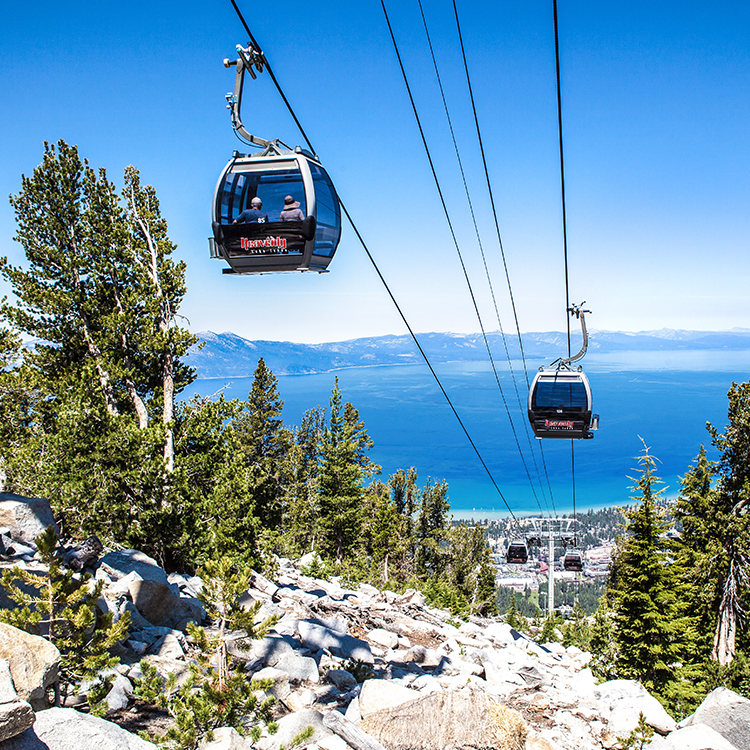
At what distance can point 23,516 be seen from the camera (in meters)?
10.4

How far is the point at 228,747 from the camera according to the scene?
507cm

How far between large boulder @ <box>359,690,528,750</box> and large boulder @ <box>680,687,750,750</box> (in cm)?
515

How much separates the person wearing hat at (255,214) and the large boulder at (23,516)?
7.70 m

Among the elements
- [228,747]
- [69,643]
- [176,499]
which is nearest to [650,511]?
[176,499]

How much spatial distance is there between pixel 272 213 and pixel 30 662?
16.7 ft

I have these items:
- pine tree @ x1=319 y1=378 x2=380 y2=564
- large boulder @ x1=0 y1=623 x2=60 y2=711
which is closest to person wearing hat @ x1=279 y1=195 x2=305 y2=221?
large boulder @ x1=0 y1=623 x2=60 y2=711

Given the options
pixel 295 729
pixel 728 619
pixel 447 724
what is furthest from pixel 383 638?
pixel 728 619

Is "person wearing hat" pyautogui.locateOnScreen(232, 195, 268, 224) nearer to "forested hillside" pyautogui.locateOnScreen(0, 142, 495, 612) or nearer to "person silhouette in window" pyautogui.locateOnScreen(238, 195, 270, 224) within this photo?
"person silhouette in window" pyautogui.locateOnScreen(238, 195, 270, 224)

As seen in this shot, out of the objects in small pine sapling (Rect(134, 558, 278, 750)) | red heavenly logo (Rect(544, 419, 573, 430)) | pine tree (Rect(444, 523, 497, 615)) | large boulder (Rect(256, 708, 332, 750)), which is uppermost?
red heavenly logo (Rect(544, 419, 573, 430))

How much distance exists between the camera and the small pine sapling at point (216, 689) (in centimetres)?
497

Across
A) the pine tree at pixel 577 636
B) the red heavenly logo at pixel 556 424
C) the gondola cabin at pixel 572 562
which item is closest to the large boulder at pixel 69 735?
the red heavenly logo at pixel 556 424

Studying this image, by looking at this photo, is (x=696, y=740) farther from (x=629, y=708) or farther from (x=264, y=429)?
(x=264, y=429)

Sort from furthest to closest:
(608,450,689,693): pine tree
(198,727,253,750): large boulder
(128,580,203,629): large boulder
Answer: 1. (608,450,689,693): pine tree
2. (128,580,203,629): large boulder
3. (198,727,253,750): large boulder

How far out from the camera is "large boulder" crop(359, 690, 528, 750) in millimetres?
5992
